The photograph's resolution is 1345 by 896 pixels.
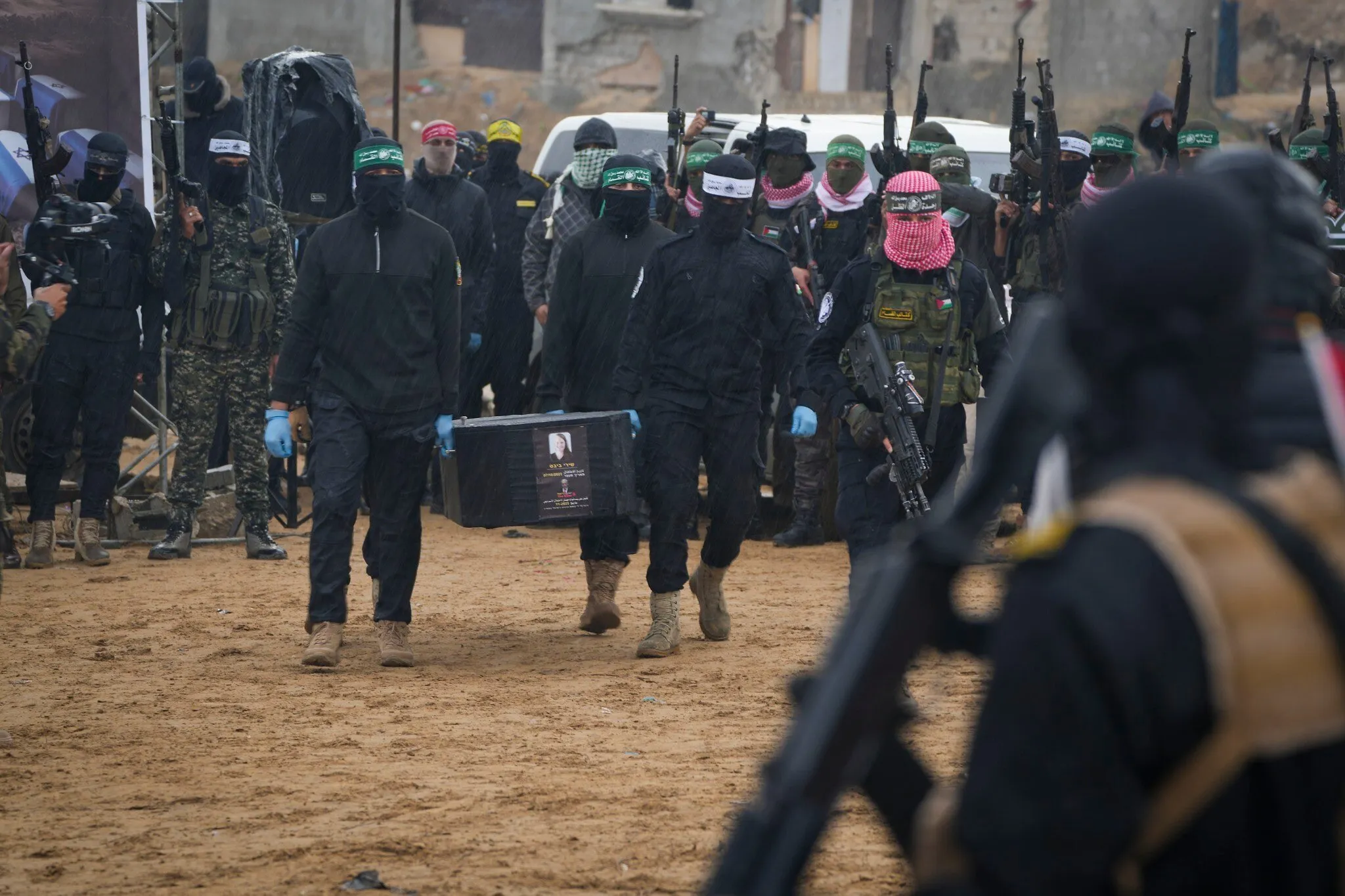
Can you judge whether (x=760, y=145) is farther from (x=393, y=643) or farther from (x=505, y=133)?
(x=393, y=643)

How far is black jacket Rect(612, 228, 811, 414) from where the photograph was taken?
8.10 metres

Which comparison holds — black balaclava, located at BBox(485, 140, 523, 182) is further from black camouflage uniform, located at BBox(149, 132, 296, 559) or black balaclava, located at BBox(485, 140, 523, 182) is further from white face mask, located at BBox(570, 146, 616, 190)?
black camouflage uniform, located at BBox(149, 132, 296, 559)

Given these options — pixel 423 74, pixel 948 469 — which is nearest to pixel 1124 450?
pixel 948 469

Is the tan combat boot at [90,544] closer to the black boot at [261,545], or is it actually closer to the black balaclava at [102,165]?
the black boot at [261,545]

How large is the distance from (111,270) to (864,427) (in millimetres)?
5527

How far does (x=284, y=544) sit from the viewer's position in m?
11.7

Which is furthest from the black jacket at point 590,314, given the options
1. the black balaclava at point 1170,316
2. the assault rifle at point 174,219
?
the black balaclava at point 1170,316

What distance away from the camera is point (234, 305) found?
10.7 metres

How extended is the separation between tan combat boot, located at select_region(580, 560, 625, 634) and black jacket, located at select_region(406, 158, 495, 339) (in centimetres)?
366

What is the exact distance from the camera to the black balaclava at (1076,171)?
1157 centimetres

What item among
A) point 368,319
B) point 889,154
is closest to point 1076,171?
point 889,154

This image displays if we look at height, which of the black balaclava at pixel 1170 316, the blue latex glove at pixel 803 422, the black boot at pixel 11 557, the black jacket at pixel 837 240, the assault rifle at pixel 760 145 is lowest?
the black boot at pixel 11 557

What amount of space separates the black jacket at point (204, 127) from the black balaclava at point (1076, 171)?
5.73 meters

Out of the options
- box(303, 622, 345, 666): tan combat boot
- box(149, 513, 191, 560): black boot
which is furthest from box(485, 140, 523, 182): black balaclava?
box(303, 622, 345, 666): tan combat boot
